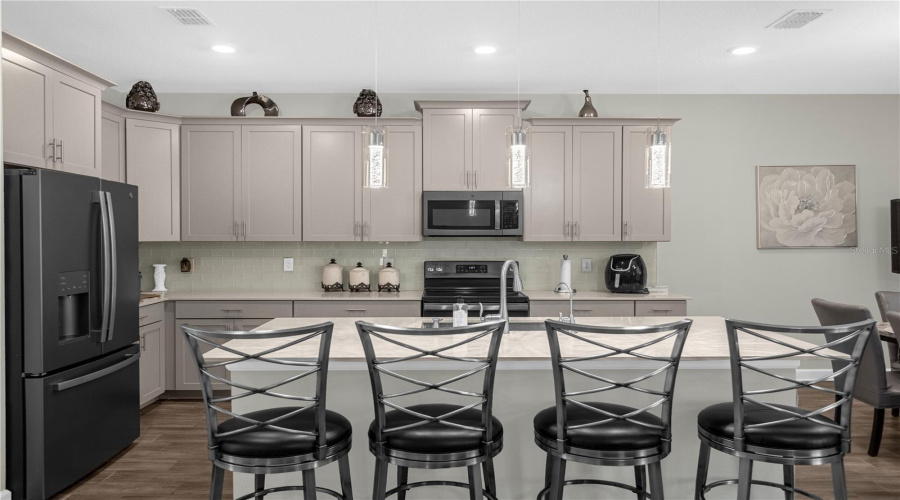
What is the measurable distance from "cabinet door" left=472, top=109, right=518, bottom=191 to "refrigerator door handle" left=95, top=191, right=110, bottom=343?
2636mm

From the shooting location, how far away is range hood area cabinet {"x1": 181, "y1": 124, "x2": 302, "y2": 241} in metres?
4.71

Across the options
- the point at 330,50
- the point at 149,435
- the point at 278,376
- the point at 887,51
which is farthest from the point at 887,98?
the point at 149,435

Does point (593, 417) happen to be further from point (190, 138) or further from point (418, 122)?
point (190, 138)

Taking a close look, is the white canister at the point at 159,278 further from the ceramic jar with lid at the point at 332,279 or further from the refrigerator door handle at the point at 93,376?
the refrigerator door handle at the point at 93,376

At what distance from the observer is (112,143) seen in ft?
14.1

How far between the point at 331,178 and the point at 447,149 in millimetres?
980

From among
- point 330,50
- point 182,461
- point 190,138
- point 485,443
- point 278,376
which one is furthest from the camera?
point 190,138

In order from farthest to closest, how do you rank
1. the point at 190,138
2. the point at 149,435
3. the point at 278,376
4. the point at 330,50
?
the point at 190,138 → the point at 330,50 → the point at 149,435 → the point at 278,376

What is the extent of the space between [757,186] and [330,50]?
12.5ft

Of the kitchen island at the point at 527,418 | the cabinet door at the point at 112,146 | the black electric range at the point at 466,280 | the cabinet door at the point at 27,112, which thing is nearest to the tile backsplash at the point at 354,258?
the black electric range at the point at 466,280

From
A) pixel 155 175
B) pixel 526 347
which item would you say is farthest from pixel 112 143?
pixel 526 347

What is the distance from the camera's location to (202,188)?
4.72 meters

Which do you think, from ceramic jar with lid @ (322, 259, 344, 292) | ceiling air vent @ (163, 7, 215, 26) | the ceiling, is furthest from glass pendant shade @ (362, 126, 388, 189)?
ceramic jar with lid @ (322, 259, 344, 292)

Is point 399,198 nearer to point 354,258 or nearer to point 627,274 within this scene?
point 354,258
